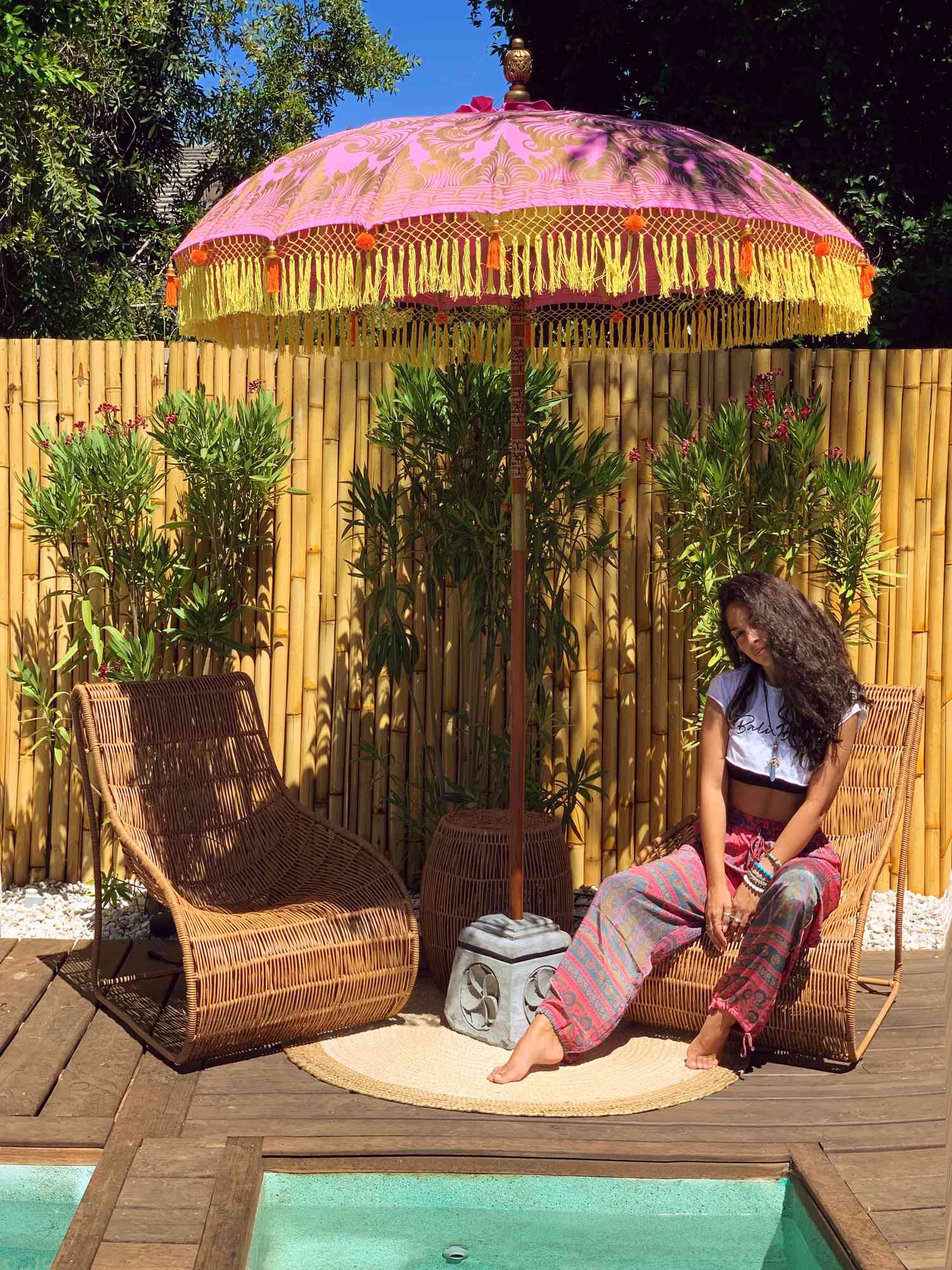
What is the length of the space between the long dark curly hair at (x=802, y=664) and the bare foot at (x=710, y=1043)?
2.37ft

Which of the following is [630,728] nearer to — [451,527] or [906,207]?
[451,527]

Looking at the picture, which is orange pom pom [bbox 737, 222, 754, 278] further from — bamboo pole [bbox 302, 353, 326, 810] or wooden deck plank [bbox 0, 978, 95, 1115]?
wooden deck plank [bbox 0, 978, 95, 1115]

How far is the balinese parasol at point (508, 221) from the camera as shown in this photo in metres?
2.90

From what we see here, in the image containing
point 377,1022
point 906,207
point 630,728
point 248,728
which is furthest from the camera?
point 906,207

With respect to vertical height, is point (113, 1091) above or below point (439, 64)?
below

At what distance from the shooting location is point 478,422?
15.2 ft

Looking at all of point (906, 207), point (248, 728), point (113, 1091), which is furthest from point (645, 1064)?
point (906, 207)

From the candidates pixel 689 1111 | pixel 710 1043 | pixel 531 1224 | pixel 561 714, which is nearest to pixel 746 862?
pixel 710 1043

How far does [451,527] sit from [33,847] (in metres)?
2.07

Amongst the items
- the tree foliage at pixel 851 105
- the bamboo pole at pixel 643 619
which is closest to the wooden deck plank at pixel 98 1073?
the bamboo pole at pixel 643 619

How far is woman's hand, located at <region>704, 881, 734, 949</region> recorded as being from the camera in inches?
145

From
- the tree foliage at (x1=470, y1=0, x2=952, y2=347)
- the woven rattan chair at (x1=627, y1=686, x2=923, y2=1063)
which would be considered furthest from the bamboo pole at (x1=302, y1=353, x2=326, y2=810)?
the tree foliage at (x1=470, y1=0, x2=952, y2=347)

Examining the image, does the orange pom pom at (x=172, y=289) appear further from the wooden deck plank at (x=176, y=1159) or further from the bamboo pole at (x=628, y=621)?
the bamboo pole at (x=628, y=621)

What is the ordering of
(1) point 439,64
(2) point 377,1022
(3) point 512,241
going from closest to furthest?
(3) point 512,241, (2) point 377,1022, (1) point 439,64
